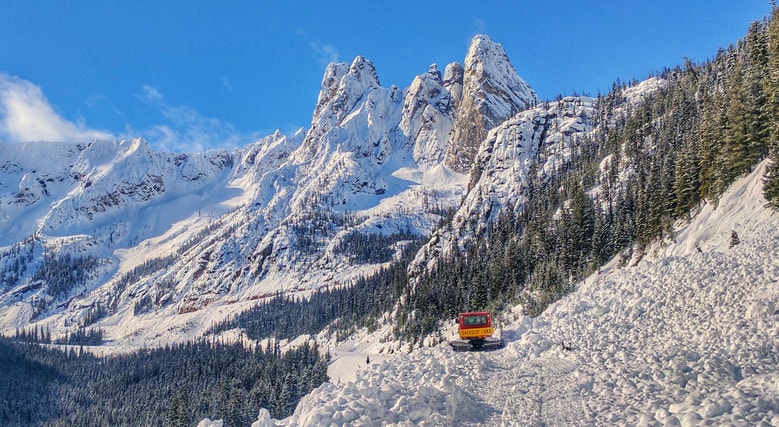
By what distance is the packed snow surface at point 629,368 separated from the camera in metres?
17.0

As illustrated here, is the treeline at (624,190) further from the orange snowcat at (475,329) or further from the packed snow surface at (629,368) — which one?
the orange snowcat at (475,329)

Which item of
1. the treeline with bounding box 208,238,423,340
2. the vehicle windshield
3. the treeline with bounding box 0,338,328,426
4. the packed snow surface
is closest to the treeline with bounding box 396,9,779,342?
the packed snow surface

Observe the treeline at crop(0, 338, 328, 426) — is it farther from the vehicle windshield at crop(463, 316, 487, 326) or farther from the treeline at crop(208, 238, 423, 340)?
the vehicle windshield at crop(463, 316, 487, 326)

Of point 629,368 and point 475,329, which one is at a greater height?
point 475,329

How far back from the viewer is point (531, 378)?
76.0 ft

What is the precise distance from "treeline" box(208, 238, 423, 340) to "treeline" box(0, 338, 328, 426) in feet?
71.2

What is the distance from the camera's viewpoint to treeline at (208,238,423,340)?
5600 inches

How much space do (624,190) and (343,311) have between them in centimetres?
9760

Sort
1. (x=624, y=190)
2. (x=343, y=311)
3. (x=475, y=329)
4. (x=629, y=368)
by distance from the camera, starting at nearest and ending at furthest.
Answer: (x=629, y=368), (x=475, y=329), (x=624, y=190), (x=343, y=311)

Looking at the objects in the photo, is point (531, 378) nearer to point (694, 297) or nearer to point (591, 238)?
point (694, 297)

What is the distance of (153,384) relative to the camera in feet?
447

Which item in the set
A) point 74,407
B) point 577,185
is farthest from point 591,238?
point 74,407

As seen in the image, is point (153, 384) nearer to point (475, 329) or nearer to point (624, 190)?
point (475, 329)

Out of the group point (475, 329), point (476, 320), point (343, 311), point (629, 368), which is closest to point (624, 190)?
point (476, 320)
